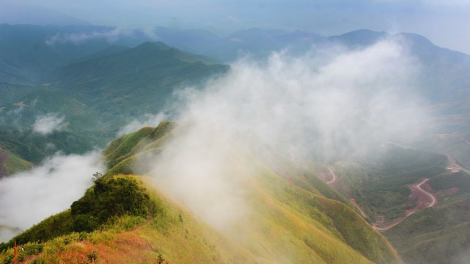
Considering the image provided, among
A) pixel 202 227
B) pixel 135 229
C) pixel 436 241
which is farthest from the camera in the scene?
pixel 436 241

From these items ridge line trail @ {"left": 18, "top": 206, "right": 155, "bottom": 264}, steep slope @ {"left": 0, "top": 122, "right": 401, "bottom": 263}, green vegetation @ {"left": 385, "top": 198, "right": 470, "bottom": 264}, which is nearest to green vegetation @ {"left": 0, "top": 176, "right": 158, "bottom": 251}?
steep slope @ {"left": 0, "top": 122, "right": 401, "bottom": 263}

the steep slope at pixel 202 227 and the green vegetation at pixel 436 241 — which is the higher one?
the steep slope at pixel 202 227

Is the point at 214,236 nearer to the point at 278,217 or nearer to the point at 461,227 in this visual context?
the point at 278,217

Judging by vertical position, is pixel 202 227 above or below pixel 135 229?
below

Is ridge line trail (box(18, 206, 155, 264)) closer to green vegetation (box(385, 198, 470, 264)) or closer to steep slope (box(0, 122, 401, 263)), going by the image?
steep slope (box(0, 122, 401, 263))

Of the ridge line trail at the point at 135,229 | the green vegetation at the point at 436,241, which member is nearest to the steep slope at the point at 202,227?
the ridge line trail at the point at 135,229

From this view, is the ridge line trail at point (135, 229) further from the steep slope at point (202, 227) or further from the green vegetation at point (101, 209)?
the green vegetation at point (101, 209)

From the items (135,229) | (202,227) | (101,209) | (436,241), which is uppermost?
(101,209)

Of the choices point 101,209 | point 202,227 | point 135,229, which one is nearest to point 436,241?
point 202,227

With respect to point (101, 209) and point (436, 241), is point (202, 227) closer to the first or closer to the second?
point (101, 209)
